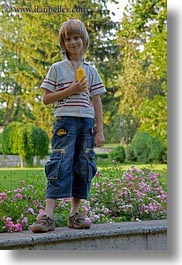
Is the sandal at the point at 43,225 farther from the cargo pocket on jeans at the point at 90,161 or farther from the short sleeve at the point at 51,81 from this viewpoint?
the short sleeve at the point at 51,81

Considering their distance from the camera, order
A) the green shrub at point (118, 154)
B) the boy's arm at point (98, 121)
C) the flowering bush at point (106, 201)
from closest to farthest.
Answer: the boy's arm at point (98, 121)
the flowering bush at point (106, 201)
the green shrub at point (118, 154)

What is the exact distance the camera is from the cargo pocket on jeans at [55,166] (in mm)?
1861

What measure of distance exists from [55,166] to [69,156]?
2.3 inches

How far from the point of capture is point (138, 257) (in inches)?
79.6

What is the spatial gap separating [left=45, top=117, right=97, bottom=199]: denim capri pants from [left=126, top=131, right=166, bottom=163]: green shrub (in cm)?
37

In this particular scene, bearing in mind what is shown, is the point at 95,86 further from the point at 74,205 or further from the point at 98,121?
the point at 74,205

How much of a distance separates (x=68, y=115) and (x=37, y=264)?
1.80ft

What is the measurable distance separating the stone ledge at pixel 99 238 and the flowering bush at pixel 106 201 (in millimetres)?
99

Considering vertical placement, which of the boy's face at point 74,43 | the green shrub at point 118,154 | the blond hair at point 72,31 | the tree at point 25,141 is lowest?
the green shrub at point 118,154

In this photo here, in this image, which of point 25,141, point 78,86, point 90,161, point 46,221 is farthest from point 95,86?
point 46,221

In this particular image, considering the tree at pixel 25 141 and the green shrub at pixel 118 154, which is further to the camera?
the green shrub at pixel 118 154

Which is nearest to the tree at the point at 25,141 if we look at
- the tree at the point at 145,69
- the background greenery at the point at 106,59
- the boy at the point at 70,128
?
the background greenery at the point at 106,59

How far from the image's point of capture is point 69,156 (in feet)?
6.14

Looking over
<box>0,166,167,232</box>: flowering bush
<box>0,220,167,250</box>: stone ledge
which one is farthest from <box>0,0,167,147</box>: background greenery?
<box>0,220,167,250</box>: stone ledge
